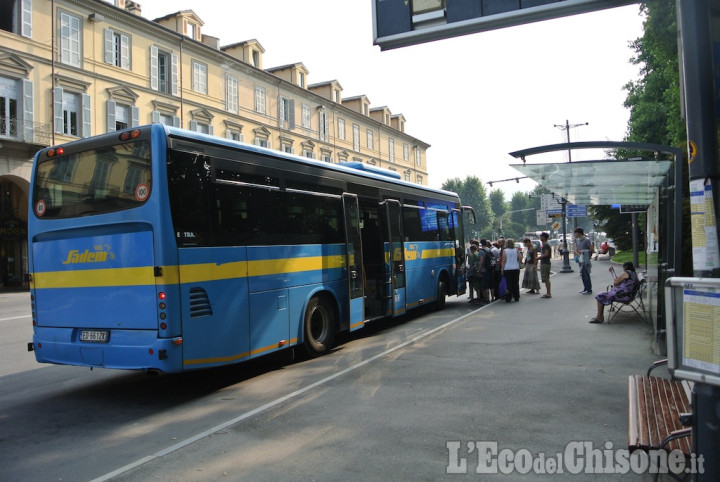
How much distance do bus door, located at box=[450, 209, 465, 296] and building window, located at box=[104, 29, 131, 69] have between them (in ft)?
74.6

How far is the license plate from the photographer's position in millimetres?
6387

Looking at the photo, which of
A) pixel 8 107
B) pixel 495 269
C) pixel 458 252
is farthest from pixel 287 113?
pixel 495 269

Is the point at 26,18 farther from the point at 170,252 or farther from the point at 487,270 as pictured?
the point at 170,252

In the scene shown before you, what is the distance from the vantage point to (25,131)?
25.8 meters

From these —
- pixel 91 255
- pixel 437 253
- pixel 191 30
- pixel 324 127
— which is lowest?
pixel 437 253

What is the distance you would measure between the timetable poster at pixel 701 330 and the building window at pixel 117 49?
31.8 meters

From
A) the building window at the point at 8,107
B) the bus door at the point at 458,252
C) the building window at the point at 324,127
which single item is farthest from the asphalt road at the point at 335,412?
the building window at the point at 324,127

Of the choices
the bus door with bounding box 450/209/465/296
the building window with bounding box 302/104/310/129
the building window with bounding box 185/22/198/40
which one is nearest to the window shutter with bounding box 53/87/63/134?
the building window with bounding box 185/22/198/40

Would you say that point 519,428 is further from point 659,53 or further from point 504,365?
point 659,53

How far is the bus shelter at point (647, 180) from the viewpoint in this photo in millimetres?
5836

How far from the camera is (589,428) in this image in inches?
200

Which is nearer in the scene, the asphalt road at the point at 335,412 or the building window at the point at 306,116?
the asphalt road at the point at 335,412

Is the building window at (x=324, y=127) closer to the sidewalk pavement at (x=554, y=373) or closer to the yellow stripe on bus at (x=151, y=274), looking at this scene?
the sidewalk pavement at (x=554, y=373)

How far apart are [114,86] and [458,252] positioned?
22804 mm
